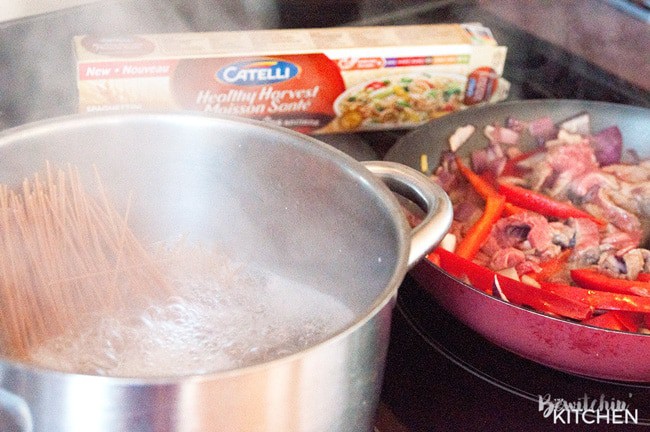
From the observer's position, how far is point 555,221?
1130 millimetres

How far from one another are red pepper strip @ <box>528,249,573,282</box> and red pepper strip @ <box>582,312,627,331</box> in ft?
0.35

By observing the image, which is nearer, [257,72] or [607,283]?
[607,283]

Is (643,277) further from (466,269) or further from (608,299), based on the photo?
(466,269)

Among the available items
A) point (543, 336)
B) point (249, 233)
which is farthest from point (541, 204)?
point (249, 233)

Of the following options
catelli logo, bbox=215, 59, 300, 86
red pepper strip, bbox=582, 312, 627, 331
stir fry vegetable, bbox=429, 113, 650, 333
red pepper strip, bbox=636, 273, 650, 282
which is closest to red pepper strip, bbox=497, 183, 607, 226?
stir fry vegetable, bbox=429, 113, 650, 333

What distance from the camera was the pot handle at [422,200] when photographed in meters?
0.70

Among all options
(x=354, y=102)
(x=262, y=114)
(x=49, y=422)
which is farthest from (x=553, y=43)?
(x=49, y=422)

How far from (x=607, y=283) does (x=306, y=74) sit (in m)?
0.57

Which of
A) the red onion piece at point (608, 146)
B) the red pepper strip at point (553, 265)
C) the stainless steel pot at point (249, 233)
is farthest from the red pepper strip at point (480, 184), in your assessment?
the stainless steel pot at point (249, 233)

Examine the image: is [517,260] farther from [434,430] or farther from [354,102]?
[354,102]

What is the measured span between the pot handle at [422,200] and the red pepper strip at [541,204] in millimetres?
385

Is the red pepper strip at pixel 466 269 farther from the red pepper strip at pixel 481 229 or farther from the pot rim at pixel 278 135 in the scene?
the pot rim at pixel 278 135

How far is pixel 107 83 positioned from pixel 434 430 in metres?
0.69

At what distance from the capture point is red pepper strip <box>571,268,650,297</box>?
95cm
